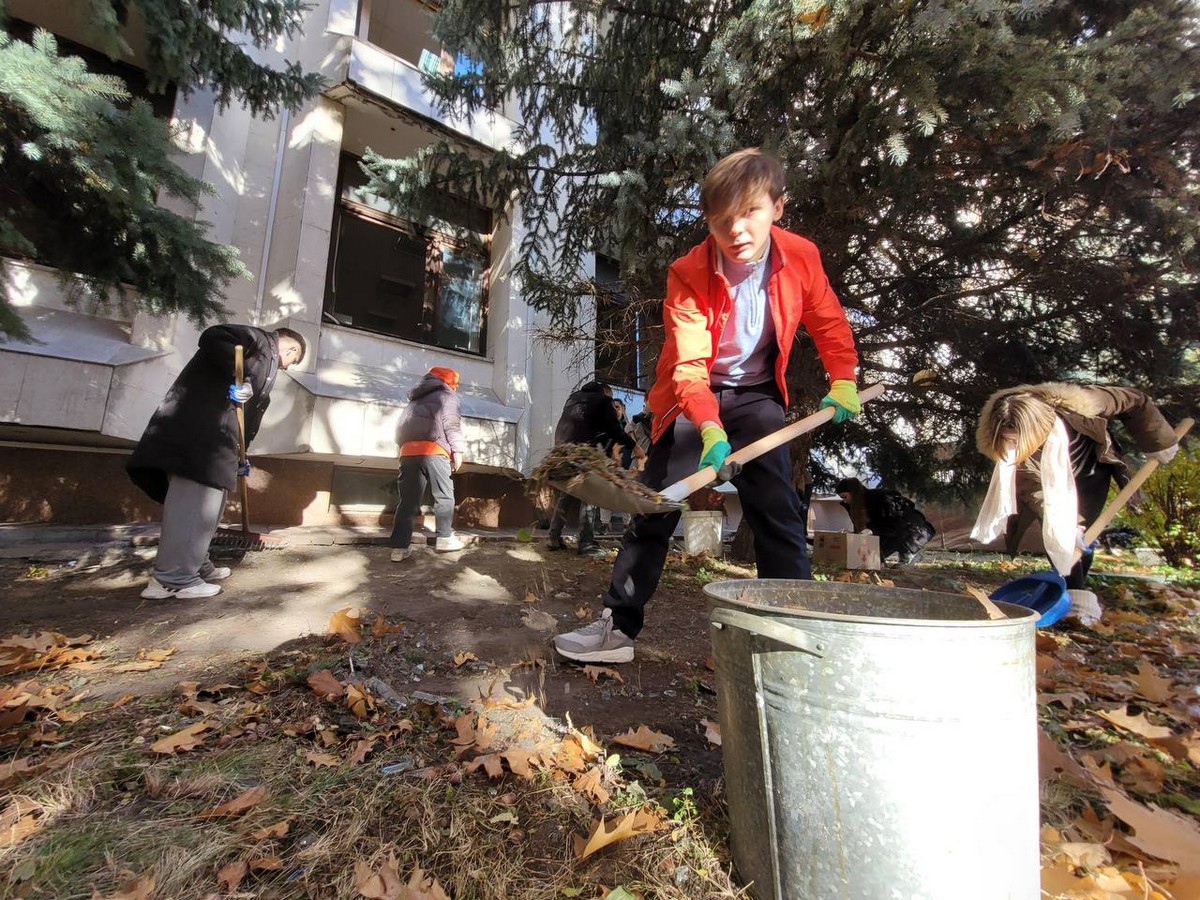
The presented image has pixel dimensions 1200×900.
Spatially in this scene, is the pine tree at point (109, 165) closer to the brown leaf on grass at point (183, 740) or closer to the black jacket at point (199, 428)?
the black jacket at point (199, 428)

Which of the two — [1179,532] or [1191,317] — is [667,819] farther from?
[1179,532]

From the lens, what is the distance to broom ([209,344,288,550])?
338cm

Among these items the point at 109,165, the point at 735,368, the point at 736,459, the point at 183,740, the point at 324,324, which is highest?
the point at 324,324

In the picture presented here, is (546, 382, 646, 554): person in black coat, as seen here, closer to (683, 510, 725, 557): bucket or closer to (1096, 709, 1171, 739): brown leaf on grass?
(683, 510, 725, 557): bucket

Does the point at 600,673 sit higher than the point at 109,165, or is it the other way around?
the point at 109,165

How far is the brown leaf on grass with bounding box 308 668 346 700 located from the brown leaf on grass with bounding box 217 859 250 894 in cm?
76

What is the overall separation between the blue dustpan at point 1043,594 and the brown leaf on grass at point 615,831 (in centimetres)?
304

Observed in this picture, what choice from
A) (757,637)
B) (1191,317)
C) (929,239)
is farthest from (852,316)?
(757,637)

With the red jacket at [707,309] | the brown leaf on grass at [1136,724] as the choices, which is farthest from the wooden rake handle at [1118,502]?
the red jacket at [707,309]

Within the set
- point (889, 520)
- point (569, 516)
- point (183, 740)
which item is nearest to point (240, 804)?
point (183, 740)

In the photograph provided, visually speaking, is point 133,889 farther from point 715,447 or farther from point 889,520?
point 889,520

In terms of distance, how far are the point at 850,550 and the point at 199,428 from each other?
5.84 metres

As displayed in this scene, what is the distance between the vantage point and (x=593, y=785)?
148cm

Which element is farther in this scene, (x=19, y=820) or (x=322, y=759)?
(x=322, y=759)
